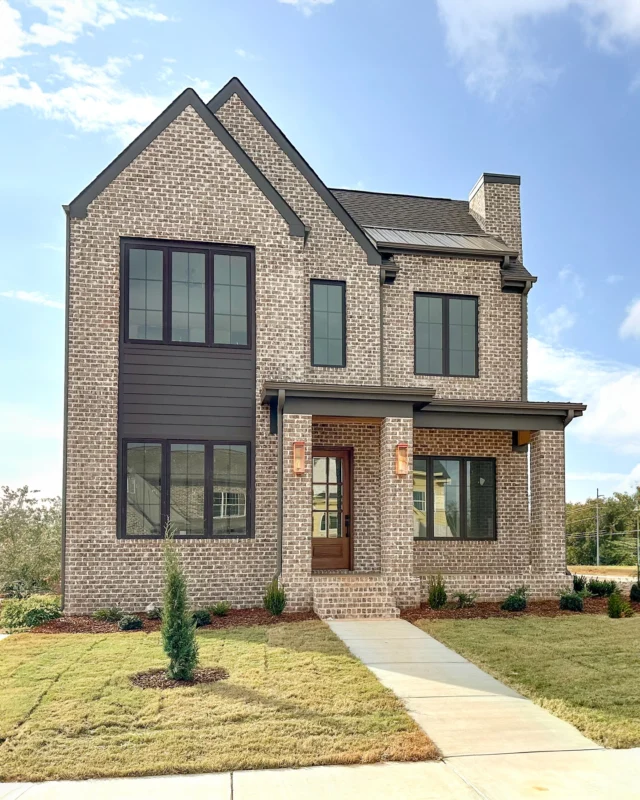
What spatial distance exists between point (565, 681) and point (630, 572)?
57.7 feet

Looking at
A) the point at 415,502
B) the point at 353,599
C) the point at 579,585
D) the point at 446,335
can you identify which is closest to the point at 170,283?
the point at 446,335

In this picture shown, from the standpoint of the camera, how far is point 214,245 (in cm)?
1520

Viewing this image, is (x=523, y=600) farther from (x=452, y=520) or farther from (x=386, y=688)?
(x=386, y=688)

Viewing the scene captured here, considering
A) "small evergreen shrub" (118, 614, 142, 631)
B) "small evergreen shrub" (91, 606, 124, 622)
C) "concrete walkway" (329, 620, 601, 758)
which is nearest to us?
"concrete walkway" (329, 620, 601, 758)

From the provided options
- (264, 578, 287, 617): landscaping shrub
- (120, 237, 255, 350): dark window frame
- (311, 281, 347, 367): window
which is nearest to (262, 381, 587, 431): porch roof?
(120, 237, 255, 350): dark window frame

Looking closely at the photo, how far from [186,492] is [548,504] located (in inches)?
274

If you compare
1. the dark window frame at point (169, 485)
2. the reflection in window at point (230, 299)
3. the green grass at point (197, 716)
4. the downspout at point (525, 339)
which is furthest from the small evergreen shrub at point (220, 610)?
the downspout at point (525, 339)

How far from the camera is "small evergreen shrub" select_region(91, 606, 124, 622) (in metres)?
13.4

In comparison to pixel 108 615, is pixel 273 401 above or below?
above

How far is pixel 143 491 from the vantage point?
574 inches

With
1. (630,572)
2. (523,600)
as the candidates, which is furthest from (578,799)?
(630,572)

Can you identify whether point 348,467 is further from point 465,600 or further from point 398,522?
point 465,600

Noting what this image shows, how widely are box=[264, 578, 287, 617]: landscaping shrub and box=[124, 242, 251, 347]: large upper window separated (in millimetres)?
4502

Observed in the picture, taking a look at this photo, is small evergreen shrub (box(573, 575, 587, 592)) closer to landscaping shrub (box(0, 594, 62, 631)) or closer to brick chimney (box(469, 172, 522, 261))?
brick chimney (box(469, 172, 522, 261))
